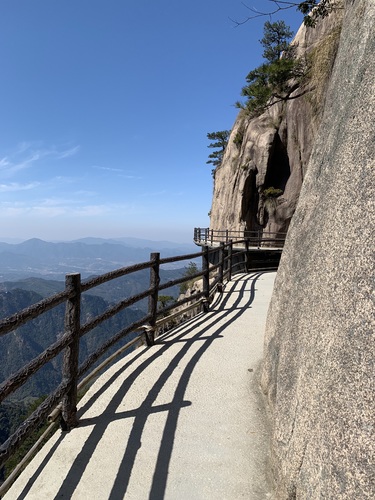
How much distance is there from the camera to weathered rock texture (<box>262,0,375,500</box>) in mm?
1840

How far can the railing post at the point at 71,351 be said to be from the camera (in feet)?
11.6

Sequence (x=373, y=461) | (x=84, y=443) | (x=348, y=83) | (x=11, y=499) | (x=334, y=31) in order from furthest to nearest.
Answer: (x=334, y=31) < (x=84, y=443) < (x=348, y=83) < (x=11, y=499) < (x=373, y=461)

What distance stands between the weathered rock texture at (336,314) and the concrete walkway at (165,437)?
0.57m

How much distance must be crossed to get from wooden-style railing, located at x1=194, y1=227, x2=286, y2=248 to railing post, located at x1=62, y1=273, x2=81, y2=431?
69.2ft

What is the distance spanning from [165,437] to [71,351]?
1327 mm

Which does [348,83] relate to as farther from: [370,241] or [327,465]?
[327,465]

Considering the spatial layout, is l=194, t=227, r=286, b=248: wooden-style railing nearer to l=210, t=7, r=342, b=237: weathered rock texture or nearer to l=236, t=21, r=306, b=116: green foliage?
l=210, t=7, r=342, b=237: weathered rock texture

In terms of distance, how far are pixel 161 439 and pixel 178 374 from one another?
4.62 feet

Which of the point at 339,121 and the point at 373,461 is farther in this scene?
the point at 339,121

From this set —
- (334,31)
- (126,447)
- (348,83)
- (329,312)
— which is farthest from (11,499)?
(334,31)

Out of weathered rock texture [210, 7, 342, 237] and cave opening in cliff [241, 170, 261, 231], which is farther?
cave opening in cliff [241, 170, 261, 231]

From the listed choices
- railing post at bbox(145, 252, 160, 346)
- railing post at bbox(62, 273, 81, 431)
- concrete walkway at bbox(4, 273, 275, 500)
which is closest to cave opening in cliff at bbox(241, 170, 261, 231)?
railing post at bbox(145, 252, 160, 346)

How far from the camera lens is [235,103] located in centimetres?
3161

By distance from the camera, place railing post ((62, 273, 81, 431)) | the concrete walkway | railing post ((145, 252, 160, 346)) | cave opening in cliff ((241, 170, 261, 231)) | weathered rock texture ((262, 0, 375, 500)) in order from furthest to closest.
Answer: cave opening in cliff ((241, 170, 261, 231)) < railing post ((145, 252, 160, 346)) < railing post ((62, 273, 81, 431)) < the concrete walkway < weathered rock texture ((262, 0, 375, 500))
